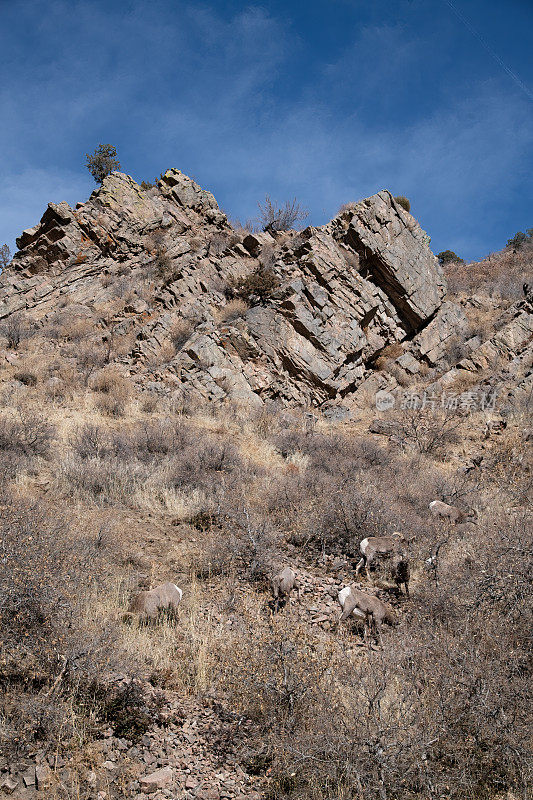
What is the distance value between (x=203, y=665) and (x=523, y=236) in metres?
33.4

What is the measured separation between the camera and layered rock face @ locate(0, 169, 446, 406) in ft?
46.5

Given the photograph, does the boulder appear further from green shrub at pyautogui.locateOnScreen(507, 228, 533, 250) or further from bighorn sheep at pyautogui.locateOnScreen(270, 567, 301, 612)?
green shrub at pyautogui.locateOnScreen(507, 228, 533, 250)

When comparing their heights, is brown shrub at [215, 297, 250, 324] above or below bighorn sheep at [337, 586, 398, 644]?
above

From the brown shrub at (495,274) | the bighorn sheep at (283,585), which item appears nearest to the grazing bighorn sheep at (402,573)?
the bighorn sheep at (283,585)

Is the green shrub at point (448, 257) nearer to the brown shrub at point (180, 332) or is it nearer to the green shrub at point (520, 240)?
the green shrub at point (520, 240)

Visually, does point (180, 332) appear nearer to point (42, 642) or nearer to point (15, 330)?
point (15, 330)

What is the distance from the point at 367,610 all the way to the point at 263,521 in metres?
2.11

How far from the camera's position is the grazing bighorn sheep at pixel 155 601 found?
4.20 m

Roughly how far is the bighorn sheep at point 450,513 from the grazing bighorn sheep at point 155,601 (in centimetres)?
400

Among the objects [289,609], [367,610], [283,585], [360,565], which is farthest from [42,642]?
[360,565]

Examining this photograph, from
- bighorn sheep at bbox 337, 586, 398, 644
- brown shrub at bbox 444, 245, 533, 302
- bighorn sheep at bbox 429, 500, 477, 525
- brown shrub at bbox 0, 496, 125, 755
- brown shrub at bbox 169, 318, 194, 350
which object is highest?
brown shrub at bbox 444, 245, 533, 302

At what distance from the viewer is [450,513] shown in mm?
6633

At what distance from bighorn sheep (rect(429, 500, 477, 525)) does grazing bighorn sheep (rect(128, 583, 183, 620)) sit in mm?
3997

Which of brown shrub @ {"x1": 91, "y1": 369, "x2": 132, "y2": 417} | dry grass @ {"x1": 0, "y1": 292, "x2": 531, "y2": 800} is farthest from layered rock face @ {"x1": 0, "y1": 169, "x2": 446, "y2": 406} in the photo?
dry grass @ {"x1": 0, "y1": 292, "x2": 531, "y2": 800}
